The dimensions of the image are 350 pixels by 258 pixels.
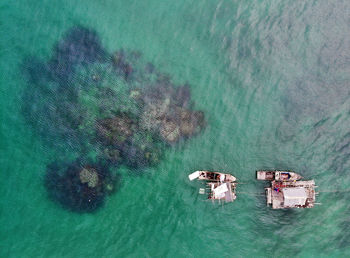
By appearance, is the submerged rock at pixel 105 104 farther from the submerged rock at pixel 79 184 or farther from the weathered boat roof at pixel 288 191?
the weathered boat roof at pixel 288 191

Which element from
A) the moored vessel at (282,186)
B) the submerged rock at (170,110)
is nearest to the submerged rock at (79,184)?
the submerged rock at (170,110)

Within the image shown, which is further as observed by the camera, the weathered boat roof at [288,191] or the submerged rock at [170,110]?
the submerged rock at [170,110]

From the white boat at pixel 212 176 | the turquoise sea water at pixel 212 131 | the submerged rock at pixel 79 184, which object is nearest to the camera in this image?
the white boat at pixel 212 176

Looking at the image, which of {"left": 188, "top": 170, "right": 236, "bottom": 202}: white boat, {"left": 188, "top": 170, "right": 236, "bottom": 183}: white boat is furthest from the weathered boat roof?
{"left": 188, "top": 170, "right": 236, "bottom": 183}: white boat

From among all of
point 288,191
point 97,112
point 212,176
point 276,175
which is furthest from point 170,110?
point 288,191

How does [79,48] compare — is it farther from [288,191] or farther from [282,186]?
[288,191]

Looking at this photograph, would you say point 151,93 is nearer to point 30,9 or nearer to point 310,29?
point 30,9

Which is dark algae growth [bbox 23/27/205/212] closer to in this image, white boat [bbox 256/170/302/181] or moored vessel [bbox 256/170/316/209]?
white boat [bbox 256/170/302/181]
